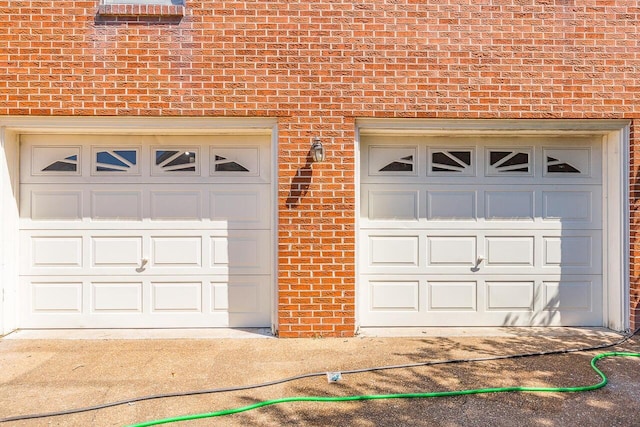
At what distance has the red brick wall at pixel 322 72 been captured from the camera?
4.41 meters

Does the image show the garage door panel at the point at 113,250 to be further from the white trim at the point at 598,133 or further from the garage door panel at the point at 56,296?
the white trim at the point at 598,133

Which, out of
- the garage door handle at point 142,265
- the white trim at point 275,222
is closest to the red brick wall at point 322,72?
the white trim at point 275,222

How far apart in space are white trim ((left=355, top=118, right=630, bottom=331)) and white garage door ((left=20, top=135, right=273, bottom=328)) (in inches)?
53.1

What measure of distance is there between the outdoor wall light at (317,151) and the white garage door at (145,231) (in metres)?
0.69

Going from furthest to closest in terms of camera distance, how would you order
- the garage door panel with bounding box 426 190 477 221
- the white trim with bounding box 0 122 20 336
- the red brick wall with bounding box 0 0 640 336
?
the garage door panel with bounding box 426 190 477 221, the white trim with bounding box 0 122 20 336, the red brick wall with bounding box 0 0 640 336

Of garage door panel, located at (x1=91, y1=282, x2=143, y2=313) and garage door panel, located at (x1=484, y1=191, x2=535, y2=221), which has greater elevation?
garage door panel, located at (x1=484, y1=191, x2=535, y2=221)

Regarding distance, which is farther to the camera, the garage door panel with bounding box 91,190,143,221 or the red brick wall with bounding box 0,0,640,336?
the garage door panel with bounding box 91,190,143,221

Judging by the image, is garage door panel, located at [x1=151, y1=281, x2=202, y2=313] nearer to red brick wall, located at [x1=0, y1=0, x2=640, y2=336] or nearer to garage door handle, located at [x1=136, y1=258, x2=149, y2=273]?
garage door handle, located at [x1=136, y1=258, x2=149, y2=273]

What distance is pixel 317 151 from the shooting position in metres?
4.32

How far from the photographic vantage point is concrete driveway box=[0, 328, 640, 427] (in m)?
2.86

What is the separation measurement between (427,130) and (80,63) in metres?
3.88

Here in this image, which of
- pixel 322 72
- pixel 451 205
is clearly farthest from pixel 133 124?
pixel 451 205

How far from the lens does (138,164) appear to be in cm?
476

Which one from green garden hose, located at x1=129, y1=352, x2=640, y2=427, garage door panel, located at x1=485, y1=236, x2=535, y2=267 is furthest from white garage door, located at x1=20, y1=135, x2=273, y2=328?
garage door panel, located at x1=485, y1=236, x2=535, y2=267
